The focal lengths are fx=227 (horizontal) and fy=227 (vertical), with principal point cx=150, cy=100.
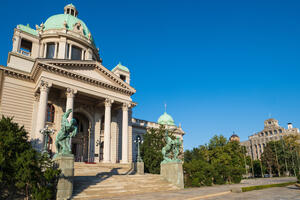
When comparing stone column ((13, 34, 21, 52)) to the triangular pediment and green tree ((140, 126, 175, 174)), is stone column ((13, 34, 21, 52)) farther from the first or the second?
green tree ((140, 126, 175, 174))

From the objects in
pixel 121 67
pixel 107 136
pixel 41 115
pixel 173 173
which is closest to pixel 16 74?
pixel 41 115

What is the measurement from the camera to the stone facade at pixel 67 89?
25.9 m

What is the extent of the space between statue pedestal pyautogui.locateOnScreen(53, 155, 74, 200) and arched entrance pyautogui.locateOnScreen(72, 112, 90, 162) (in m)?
18.6

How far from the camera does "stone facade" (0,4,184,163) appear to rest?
25.9 meters

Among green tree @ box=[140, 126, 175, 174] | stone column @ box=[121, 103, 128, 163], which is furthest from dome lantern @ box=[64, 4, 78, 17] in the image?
green tree @ box=[140, 126, 175, 174]

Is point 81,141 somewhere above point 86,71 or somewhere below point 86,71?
below

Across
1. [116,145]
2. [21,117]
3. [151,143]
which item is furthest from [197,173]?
[21,117]

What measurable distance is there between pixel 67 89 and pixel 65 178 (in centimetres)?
1590

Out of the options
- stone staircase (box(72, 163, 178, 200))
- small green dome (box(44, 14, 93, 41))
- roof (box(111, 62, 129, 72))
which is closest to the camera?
stone staircase (box(72, 163, 178, 200))

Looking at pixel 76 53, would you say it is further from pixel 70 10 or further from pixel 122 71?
pixel 70 10

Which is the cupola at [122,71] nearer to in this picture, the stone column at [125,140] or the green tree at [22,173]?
the stone column at [125,140]

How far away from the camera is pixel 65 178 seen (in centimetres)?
1302

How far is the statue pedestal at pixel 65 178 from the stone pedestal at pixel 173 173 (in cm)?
956

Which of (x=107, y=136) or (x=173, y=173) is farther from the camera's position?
(x=107, y=136)
